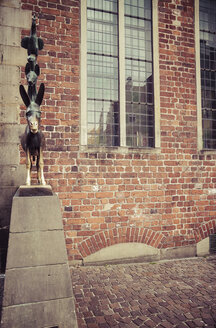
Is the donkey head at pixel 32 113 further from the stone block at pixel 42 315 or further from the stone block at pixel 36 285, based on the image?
the stone block at pixel 42 315

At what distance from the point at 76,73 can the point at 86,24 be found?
1100 mm

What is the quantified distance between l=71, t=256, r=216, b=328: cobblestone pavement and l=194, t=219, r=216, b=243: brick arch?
62 centimetres

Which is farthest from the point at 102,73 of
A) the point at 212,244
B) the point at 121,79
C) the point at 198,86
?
the point at 212,244

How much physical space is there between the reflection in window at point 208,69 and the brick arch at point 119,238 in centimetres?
250

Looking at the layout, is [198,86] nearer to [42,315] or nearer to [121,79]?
[121,79]

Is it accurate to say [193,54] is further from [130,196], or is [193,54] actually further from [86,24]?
[130,196]

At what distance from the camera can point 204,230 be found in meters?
4.99

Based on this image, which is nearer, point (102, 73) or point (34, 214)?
point (34, 214)

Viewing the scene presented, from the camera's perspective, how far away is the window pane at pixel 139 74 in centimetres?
498

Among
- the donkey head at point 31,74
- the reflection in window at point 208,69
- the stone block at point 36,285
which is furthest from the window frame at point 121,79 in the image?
the stone block at point 36,285

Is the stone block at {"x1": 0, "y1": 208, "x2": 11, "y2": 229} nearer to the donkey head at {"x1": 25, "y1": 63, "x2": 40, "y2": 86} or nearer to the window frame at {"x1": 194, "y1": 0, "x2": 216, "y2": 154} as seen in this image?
the donkey head at {"x1": 25, "y1": 63, "x2": 40, "y2": 86}

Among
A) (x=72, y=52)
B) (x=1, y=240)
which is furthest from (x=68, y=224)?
(x=72, y=52)

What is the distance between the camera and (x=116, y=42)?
16.3 feet

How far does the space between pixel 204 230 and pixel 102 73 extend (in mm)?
4217
